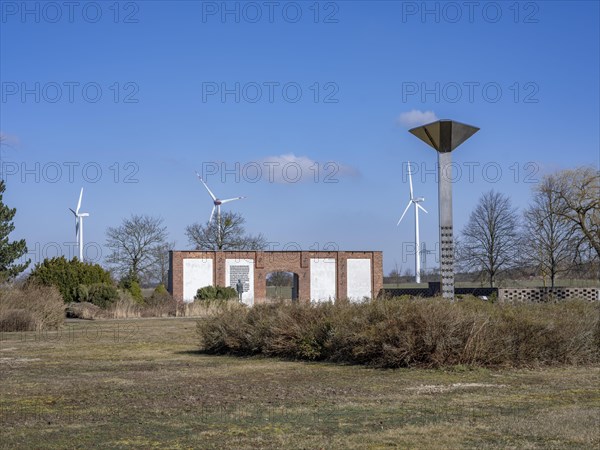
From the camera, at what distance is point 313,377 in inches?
497

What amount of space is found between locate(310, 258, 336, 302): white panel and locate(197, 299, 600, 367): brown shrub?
45.3m

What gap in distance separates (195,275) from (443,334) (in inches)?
1767

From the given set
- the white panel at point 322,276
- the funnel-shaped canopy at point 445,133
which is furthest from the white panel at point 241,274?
the funnel-shaped canopy at point 445,133

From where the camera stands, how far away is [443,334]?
44.8 ft

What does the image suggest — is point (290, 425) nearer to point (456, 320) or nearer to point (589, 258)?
point (456, 320)

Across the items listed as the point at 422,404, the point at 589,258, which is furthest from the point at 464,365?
the point at 589,258

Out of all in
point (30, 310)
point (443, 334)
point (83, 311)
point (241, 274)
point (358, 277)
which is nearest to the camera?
point (443, 334)

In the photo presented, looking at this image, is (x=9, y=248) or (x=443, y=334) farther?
(x=9, y=248)

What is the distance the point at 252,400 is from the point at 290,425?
189 cm

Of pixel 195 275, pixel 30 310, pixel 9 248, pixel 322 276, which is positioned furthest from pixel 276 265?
pixel 30 310

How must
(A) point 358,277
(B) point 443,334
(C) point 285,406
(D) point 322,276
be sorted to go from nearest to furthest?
1. (C) point 285,406
2. (B) point 443,334
3. (D) point 322,276
4. (A) point 358,277

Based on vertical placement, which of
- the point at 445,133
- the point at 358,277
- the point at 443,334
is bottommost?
the point at 443,334

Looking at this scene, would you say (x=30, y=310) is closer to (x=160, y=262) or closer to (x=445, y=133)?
(x=445, y=133)

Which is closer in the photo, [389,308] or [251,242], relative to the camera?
[389,308]
